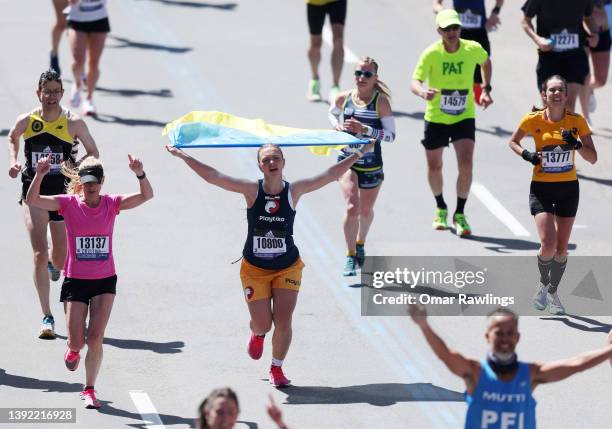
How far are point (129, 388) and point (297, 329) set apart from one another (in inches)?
77.0

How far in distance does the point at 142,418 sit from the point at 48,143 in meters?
2.87

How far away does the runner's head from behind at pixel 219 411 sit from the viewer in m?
8.09

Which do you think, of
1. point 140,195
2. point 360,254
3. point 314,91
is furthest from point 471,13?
point 140,195

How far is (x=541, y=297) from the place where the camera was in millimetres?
14039

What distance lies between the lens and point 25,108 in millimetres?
19281

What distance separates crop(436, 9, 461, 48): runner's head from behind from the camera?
15.6m

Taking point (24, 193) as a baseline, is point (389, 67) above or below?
above

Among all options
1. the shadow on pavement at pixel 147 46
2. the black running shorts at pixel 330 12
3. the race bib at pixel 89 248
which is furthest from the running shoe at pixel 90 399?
the shadow on pavement at pixel 147 46

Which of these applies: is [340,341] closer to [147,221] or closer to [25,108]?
[147,221]

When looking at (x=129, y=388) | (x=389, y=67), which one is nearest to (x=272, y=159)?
(x=129, y=388)

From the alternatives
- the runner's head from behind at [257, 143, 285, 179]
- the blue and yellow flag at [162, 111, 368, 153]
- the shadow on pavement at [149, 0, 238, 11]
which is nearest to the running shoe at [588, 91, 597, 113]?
the shadow on pavement at [149, 0, 238, 11]

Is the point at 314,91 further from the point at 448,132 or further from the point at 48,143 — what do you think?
the point at 48,143

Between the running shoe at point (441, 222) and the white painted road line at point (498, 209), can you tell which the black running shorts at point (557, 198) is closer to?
the white painted road line at point (498, 209)

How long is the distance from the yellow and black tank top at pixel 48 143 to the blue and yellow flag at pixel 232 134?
91 cm
